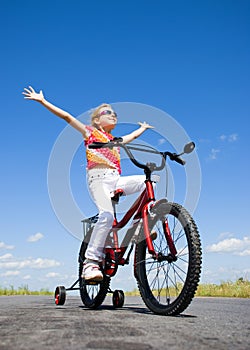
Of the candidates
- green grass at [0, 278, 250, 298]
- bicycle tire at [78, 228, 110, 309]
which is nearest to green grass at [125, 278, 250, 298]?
green grass at [0, 278, 250, 298]

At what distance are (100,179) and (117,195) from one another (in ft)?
0.86

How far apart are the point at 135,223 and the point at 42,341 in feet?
8.18

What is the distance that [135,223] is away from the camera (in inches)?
190

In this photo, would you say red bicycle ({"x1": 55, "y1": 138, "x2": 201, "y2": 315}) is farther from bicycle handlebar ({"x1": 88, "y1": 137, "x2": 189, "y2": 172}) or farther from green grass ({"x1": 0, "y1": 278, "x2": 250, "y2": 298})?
green grass ({"x1": 0, "y1": 278, "x2": 250, "y2": 298})

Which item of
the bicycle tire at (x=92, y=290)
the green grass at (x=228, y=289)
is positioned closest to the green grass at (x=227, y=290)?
the green grass at (x=228, y=289)

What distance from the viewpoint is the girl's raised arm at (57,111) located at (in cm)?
530

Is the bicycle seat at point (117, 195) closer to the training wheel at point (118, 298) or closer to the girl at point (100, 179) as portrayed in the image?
the girl at point (100, 179)

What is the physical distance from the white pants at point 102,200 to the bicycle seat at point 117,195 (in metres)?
0.03

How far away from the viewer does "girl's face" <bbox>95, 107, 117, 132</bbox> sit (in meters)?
5.70

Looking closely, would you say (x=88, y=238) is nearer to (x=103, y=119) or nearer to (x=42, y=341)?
(x=103, y=119)

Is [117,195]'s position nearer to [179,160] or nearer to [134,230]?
[134,230]

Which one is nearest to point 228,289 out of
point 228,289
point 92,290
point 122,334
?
point 228,289

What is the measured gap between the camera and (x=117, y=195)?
5.10m

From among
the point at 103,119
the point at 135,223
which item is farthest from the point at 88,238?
the point at 103,119
